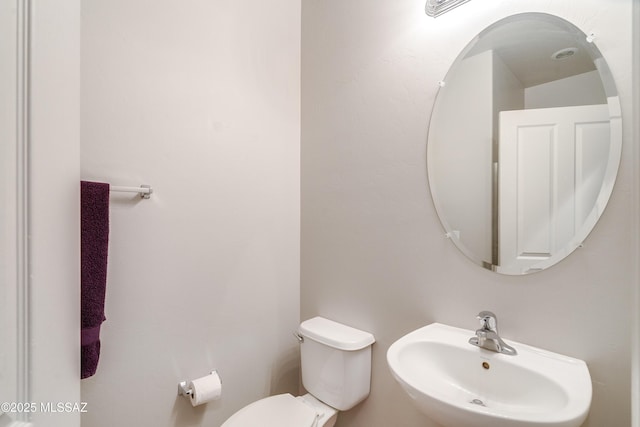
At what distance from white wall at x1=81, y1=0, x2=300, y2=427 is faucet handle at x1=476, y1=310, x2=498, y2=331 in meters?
0.98

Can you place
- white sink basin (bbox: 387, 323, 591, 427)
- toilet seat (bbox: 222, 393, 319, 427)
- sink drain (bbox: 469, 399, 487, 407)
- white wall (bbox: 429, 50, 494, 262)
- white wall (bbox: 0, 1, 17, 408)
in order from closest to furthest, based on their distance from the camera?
1. white wall (bbox: 0, 1, 17, 408)
2. white sink basin (bbox: 387, 323, 591, 427)
3. sink drain (bbox: 469, 399, 487, 407)
4. white wall (bbox: 429, 50, 494, 262)
5. toilet seat (bbox: 222, 393, 319, 427)

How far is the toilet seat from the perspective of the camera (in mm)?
1161

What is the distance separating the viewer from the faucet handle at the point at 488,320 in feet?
3.09

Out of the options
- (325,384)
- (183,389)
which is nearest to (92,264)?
(183,389)

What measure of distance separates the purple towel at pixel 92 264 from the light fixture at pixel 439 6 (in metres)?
1.33

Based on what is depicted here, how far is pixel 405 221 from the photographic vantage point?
1234 millimetres

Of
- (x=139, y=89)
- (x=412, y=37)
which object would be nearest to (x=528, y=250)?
(x=412, y=37)

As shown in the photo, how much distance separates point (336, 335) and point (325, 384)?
22 centimetres

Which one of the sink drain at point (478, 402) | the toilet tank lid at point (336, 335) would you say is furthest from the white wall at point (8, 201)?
the sink drain at point (478, 402)

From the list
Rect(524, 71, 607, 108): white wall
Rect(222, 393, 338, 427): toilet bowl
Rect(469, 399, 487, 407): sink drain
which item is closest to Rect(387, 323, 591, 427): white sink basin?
Rect(469, 399, 487, 407): sink drain

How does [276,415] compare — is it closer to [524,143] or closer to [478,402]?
[478,402]

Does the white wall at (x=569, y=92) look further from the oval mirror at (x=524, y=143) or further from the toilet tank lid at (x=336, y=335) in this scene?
the toilet tank lid at (x=336, y=335)

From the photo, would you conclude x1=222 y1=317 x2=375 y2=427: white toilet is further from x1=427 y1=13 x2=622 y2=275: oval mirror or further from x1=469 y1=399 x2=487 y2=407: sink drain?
x1=427 y1=13 x2=622 y2=275: oval mirror

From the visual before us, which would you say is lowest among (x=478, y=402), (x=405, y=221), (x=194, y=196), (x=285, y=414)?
(x=285, y=414)
